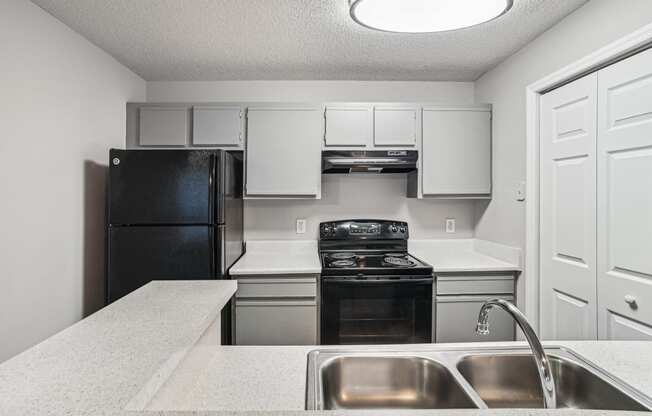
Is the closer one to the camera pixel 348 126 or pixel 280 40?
pixel 280 40

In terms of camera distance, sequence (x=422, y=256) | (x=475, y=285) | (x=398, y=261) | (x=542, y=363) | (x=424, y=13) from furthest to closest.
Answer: (x=422, y=256) → (x=398, y=261) → (x=475, y=285) → (x=424, y=13) → (x=542, y=363)

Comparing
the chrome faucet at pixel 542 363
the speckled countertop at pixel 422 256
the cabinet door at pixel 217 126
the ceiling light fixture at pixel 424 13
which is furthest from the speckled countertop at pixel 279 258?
the chrome faucet at pixel 542 363

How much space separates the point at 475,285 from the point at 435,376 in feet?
5.46

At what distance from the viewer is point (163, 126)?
2.80 metres

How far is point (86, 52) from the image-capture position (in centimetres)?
232

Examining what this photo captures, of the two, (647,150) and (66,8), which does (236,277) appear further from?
(647,150)

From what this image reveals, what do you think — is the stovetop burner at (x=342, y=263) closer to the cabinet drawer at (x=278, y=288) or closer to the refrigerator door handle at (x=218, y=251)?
the cabinet drawer at (x=278, y=288)

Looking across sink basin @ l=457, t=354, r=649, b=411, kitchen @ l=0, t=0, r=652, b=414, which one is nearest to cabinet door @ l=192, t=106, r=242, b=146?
kitchen @ l=0, t=0, r=652, b=414

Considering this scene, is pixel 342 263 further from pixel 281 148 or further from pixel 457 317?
pixel 281 148

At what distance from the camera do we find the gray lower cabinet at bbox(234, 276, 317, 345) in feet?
8.13

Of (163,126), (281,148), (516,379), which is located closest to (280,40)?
(281,148)

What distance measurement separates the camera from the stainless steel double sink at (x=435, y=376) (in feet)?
3.42

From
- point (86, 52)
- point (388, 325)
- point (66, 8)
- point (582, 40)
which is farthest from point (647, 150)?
point (86, 52)

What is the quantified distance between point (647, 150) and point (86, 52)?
305 centimetres
